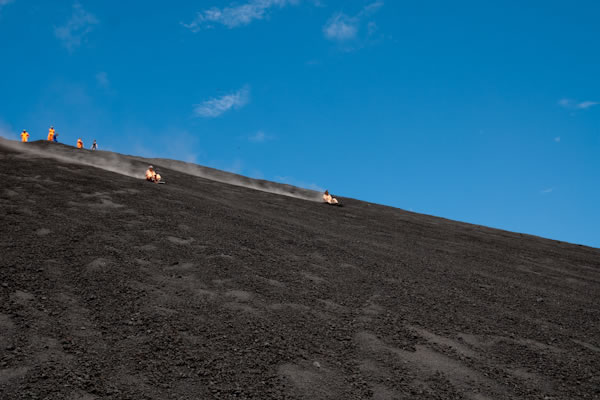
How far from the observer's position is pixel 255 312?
26.9 feet

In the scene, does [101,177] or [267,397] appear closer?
[267,397]

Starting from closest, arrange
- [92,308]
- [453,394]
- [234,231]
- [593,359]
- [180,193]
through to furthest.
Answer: [453,394] < [92,308] < [593,359] < [234,231] < [180,193]

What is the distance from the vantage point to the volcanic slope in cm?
617

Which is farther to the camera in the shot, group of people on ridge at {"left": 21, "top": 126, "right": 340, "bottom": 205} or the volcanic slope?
group of people on ridge at {"left": 21, "top": 126, "right": 340, "bottom": 205}

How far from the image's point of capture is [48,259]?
9195 millimetres

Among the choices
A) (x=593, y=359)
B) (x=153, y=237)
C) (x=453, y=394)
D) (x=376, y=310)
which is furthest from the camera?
(x=153, y=237)

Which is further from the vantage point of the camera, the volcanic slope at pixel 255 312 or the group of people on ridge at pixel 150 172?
the group of people on ridge at pixel 150 172

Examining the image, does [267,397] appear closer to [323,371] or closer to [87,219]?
[323,371]

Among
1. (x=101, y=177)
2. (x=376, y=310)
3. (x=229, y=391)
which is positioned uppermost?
(x=101, y=177)

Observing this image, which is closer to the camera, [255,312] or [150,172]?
[255,312]

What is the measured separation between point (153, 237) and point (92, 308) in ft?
13.8

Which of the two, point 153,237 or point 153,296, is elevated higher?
point 153,237

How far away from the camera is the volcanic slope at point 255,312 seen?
6.17m

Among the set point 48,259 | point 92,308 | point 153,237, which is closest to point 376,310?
point 92,308
